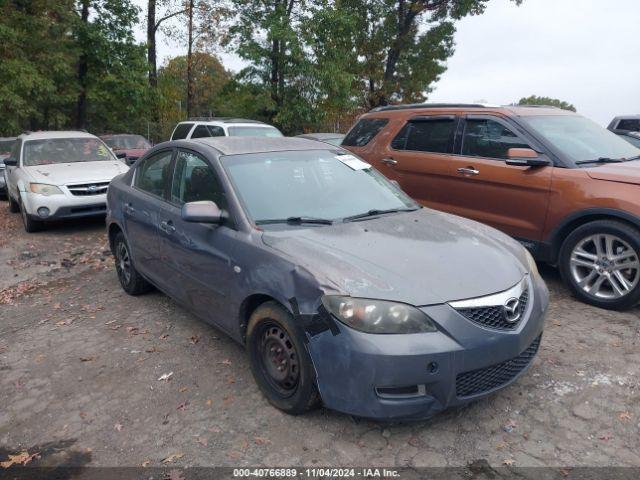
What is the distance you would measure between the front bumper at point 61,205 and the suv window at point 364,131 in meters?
4.30

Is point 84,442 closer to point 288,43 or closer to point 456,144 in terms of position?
point 456,144

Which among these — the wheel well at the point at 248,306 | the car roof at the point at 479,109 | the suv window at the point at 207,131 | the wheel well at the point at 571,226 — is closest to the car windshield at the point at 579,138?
the car roof at the point at 479,109

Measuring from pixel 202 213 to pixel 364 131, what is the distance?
4210 mm

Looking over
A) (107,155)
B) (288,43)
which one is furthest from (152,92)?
(107,155)

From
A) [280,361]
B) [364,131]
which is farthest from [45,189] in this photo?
[280,361]

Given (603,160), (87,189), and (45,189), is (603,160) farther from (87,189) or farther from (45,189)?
(45,189)

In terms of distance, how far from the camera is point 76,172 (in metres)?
8.98

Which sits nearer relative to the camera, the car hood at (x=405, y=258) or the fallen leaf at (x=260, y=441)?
the car hood at (x=405, y=258)

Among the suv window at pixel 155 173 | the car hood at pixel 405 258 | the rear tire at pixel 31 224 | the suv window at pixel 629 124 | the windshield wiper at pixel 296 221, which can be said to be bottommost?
the rear tire at pixel 31 224

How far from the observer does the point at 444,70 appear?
30266 mm

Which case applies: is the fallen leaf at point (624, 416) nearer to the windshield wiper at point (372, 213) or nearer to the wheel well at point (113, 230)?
the windshield wiper at point (372, 213)

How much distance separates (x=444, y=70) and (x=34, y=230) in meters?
26.0

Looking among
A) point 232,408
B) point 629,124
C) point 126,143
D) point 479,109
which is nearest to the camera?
point 232,408

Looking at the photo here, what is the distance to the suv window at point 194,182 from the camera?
398cm
